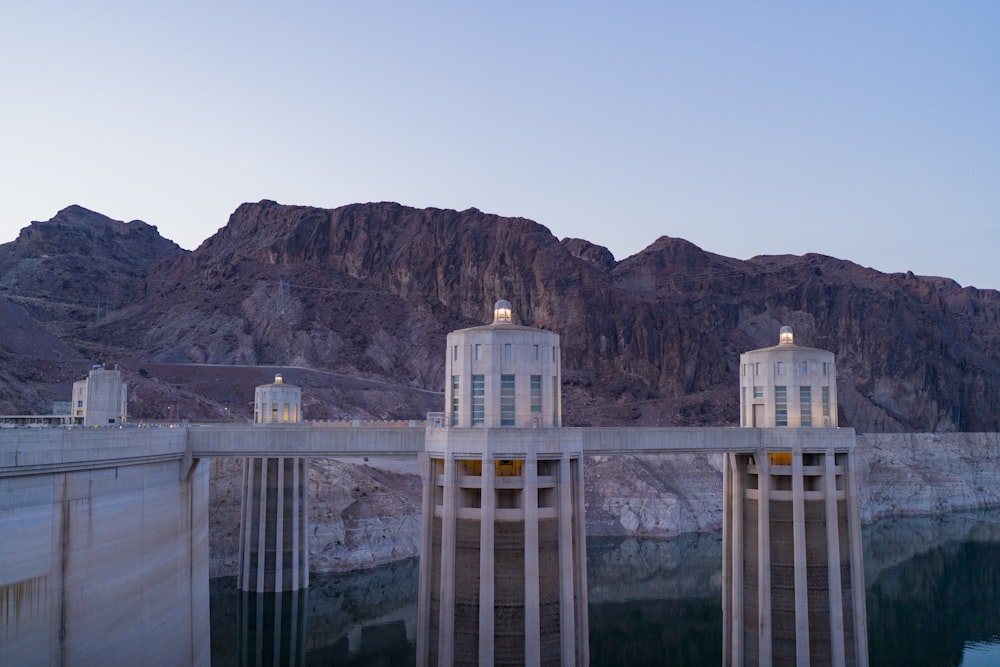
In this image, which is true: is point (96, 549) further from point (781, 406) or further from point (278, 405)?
point (278, 405)

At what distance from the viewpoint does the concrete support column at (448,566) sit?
29.6 m

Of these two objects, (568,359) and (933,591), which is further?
(568,359)

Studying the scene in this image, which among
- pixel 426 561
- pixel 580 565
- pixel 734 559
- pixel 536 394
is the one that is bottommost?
pixel 734 559

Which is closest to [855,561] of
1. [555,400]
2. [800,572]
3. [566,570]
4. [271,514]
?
[800,572]

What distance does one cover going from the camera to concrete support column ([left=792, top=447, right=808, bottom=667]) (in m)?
37.4

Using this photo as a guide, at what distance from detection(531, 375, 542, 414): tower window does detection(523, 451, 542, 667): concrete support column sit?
1931 mm

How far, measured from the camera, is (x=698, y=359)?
595ft

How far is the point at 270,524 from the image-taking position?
235 ft

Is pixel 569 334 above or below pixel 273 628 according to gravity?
above

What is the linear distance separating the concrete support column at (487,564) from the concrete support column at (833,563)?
16.6 m

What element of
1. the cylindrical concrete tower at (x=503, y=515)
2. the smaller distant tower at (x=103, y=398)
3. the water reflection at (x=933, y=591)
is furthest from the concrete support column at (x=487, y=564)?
the smaller distant tower at (x=103, y=398)

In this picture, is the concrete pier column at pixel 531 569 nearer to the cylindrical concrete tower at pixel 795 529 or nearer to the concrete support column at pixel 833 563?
the cylindrical concrete tower at pixel 795 529

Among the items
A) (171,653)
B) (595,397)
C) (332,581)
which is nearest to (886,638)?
(332,581)

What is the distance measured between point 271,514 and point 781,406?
4568 cm
